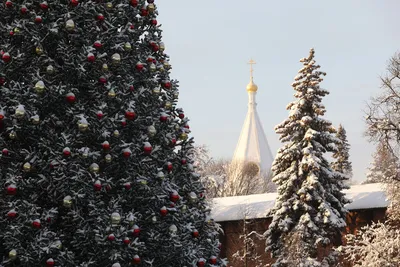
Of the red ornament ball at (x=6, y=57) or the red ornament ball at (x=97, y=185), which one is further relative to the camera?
the red ornament ball at (x=6, y=57)

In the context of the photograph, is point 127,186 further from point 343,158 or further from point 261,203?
point 343,158

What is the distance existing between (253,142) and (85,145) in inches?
2121

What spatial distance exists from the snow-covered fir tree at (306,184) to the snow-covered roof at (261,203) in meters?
3.93

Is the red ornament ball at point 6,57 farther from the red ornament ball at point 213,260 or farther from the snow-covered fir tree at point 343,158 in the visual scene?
the snow-covered fir tree at point 343,158

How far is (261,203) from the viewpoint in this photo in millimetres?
28062

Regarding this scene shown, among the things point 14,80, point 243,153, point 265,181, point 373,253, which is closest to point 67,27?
point 14,80

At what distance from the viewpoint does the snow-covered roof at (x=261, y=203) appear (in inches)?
990

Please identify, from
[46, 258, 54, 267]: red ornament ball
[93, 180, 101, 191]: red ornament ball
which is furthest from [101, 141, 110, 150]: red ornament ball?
[46, 258, 54, 267]: red ornament ball

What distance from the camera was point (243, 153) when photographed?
58938mm

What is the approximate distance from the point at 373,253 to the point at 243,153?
3972 centimetres

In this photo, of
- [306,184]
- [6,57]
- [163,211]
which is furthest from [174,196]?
[306,184]

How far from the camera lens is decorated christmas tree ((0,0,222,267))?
21.3 feet

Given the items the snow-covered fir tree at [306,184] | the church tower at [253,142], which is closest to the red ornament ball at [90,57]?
the snow-covered fir tree at [306,184]

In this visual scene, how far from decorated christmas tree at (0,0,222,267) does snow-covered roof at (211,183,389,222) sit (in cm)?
1852
